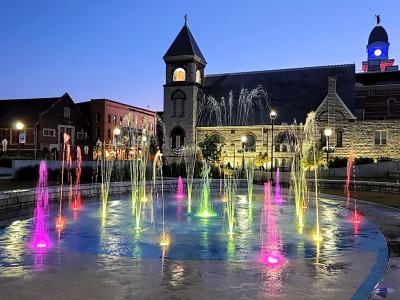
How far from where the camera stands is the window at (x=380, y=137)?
47.1m

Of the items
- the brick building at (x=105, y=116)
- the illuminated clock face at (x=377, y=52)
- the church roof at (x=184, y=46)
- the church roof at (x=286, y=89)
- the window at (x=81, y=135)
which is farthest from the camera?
the illuminated clock face at (x=377, y=52)

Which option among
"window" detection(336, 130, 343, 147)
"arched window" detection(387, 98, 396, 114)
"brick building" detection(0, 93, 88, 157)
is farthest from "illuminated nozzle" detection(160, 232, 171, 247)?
"arched window" detection(387, 98, 396, 114)

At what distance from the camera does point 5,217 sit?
1453cm

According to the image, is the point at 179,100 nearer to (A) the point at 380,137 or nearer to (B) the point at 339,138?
(B) the point at 339,138

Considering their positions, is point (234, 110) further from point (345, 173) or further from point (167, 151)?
point (345, 173)

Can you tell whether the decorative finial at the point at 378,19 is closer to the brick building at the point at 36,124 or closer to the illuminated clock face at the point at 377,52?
the illuminated clock face at the point at 377,52

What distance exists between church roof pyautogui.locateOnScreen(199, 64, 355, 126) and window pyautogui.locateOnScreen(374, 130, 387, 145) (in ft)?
12.3

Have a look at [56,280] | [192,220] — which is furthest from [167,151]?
[56,280]

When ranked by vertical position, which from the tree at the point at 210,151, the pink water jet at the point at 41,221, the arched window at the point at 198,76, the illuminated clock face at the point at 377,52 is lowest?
the pink water jet at the point at 41,221

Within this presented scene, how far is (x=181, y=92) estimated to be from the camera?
55438 mm

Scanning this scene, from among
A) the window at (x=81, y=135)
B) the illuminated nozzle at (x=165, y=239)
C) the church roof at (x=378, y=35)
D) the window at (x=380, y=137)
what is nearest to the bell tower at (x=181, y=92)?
the window at (x=81, y=135)

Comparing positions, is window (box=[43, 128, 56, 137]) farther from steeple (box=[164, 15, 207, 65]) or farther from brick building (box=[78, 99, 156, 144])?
steeple (box=[164, 15, 207, 65])

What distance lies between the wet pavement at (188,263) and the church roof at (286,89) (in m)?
39.3

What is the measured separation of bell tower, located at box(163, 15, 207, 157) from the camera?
54875 millimetres
